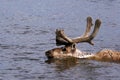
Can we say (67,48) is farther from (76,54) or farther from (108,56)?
(108,56)

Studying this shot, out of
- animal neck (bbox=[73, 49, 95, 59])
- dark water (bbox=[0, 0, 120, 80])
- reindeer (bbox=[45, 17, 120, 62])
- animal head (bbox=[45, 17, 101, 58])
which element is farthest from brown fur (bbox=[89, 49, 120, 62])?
animal head (bbox=[45, 17, 101, 58])

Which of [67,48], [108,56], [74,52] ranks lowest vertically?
[108,56]

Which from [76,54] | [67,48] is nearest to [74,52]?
[76,54]

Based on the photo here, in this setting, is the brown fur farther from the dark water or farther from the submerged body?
the dark water

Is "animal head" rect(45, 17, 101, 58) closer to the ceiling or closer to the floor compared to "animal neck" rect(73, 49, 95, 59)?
closer to the ceiling

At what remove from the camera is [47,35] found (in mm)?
19984

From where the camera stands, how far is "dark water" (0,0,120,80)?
1348 cm

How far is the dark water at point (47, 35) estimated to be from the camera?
13477 mm

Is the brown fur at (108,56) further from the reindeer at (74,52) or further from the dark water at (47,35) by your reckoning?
the dark water at (47,35)

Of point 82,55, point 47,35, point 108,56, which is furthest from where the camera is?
point 47,35

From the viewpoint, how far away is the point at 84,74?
43.8 ft

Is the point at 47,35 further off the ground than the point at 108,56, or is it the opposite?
the point at 47,35

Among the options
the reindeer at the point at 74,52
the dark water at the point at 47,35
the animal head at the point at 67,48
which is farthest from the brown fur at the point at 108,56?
the animal head at the point at 67,48

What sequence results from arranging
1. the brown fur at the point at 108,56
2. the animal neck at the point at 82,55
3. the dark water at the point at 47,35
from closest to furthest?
the dark water at the point at 47,35, the brown fur at the point at 108,56, the animal neck at the point at 82,55
